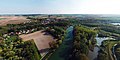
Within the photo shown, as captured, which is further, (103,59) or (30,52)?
(30,52)

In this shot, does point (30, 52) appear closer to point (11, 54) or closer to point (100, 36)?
point (11, 54)

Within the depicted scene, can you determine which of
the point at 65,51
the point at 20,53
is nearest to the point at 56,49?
the point at 65,51

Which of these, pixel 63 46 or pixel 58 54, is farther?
pixel 63 46

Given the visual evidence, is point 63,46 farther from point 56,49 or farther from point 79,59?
point 79,59

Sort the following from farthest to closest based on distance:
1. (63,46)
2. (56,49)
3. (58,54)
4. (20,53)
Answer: (63,46), (56,49), (58,54), (20,53)

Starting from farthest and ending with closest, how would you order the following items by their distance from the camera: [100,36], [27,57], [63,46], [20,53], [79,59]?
1. [100,36]
2. [63,46]
3. [20,53]
4. [27,57]
5. [79,59]

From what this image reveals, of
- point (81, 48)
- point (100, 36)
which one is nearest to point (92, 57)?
point (81, 48)

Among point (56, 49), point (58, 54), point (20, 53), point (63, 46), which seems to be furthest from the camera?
point (63, 46)

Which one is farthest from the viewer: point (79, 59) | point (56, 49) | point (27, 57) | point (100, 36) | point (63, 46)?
point (100, 36)
